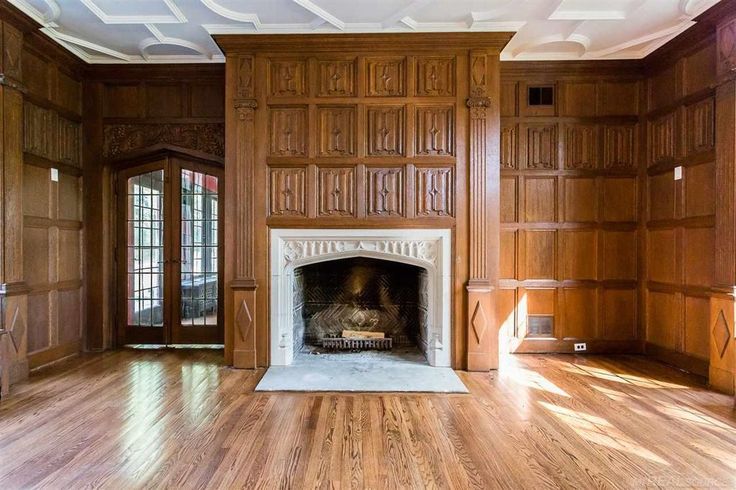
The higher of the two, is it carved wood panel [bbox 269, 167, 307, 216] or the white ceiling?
the white ceiling

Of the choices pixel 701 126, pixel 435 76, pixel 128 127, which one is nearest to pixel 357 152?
pixel 435 76

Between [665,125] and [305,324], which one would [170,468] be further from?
[665,125]

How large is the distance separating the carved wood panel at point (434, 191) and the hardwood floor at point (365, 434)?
1.70m

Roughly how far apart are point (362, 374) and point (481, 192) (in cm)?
220

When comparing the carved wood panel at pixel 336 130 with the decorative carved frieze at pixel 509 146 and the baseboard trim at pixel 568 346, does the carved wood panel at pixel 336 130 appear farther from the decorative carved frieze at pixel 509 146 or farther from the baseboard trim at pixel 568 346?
the baseboard trim at pixel 568 346

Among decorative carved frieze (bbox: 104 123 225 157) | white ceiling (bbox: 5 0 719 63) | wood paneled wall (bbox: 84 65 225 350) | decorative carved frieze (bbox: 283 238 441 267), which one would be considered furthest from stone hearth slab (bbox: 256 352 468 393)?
white ceiling (bbox: 5 0 719 63)

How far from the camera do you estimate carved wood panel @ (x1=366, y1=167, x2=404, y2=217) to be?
4250 mm

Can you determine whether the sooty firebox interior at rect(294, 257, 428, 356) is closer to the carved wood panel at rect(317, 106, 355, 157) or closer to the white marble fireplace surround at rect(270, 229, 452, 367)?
the white marble fireplace surround at rect(270, 229, 452, 367)

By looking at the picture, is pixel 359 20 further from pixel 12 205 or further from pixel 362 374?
pixel 12 205

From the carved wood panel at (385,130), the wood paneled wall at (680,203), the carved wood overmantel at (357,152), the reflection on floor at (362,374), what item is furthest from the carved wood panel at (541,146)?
the reflection on floor at (362,374)

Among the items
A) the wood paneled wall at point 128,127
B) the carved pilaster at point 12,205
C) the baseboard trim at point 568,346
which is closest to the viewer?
the carved pilaster at point 12,205

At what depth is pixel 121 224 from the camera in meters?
5.09

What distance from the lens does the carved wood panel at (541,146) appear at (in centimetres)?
480

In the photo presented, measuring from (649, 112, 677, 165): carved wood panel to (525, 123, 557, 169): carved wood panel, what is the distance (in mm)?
1065
